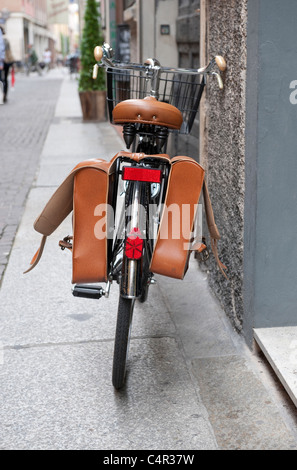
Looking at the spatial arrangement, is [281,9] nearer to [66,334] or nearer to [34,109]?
[66,334]

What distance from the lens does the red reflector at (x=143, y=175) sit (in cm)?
254

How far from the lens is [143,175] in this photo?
254 centimetres

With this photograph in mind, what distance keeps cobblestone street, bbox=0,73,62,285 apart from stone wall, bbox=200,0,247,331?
159 centimetres

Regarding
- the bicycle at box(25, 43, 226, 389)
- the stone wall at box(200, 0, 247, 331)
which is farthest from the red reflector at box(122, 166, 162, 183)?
the stone wall at box(200, 0, 247, 331)

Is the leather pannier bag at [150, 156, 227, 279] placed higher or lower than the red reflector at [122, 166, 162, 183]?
lower

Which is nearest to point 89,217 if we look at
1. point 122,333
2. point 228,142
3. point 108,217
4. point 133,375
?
point 108,217

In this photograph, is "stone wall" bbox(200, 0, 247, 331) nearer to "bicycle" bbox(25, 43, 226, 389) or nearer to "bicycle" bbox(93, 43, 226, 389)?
"bicycle" bbox(93, 43, 226, 389)

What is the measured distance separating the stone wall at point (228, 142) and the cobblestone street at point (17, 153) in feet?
5.22

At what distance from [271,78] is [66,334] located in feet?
5.27

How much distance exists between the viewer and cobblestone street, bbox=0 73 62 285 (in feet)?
18.2

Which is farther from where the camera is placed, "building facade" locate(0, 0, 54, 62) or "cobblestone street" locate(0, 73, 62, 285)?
"building facade" locate(0, 0, 54, 62)

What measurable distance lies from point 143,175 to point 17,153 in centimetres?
710

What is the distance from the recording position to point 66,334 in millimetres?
3291

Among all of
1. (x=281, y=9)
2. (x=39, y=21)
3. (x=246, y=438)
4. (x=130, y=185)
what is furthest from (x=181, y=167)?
(x=39, y=21)
